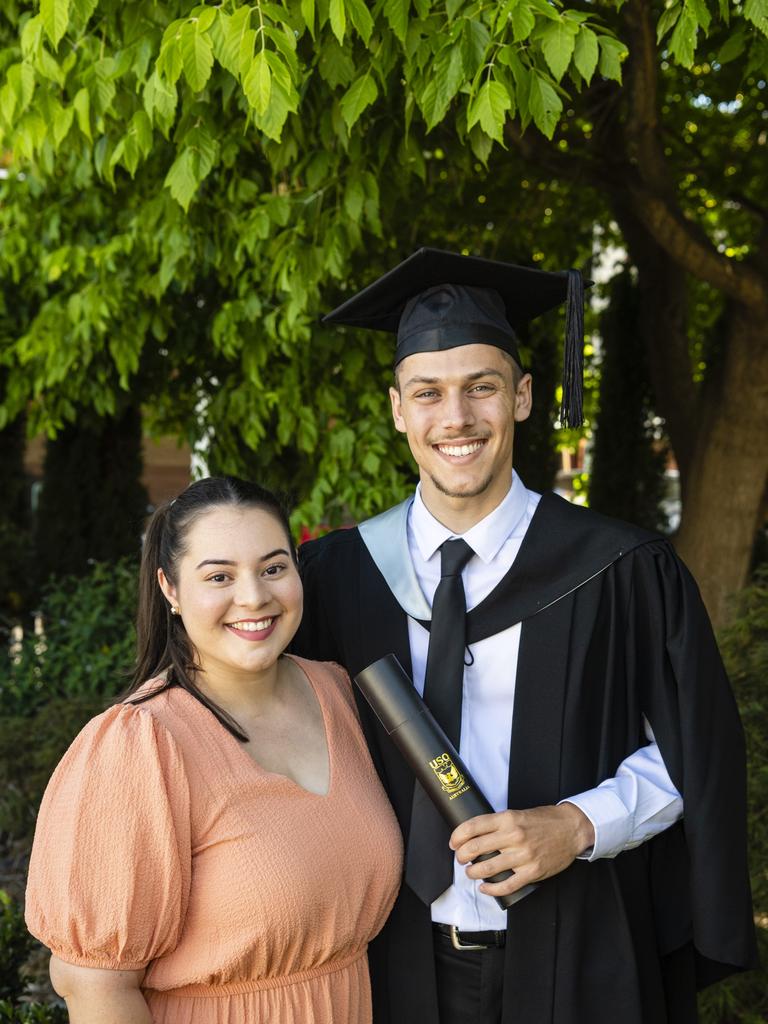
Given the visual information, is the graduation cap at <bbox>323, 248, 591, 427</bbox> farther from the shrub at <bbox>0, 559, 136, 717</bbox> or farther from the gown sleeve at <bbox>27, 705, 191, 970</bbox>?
the shrub at <bbox>0, 559, 136, 717</bbox>

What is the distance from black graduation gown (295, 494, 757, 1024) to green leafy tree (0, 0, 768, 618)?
1.06 m

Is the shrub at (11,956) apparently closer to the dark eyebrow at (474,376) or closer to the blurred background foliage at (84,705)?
the blurred background foliage at (84,705)

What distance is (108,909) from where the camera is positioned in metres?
1.72

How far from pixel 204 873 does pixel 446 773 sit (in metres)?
0.44

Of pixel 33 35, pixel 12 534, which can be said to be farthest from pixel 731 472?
pixel 12 534

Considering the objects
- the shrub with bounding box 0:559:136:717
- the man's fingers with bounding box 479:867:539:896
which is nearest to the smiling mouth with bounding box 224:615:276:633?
the man's fingers with bounding box 479:867:539:896

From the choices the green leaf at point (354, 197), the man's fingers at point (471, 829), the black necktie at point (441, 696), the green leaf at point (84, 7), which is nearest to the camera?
the man's fingers at point (471, 829)

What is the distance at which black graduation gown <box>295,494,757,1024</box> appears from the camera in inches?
84.9

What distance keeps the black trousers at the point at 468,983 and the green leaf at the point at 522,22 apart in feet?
6.30

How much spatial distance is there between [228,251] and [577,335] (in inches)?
92.4

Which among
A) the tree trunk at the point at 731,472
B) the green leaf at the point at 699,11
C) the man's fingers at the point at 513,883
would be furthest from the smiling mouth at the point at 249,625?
the tree trunk at the point at 731,472

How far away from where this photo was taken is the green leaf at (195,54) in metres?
2.71

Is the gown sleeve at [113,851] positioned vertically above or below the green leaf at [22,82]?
below

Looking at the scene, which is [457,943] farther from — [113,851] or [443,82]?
[443,82]
